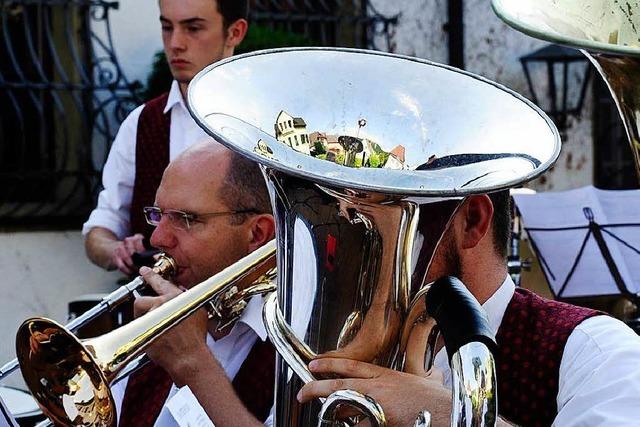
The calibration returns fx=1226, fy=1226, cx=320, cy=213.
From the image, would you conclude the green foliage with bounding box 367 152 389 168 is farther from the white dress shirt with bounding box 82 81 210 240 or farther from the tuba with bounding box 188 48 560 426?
the white dress shirt with bounding box 82 81 210 240

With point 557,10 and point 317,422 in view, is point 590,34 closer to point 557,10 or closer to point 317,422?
point 557,10

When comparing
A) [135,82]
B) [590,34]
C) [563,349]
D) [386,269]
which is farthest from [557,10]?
[135,82]

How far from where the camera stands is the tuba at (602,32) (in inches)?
59.4

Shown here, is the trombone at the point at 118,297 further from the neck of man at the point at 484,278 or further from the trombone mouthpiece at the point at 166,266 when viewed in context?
the neck of man at the point at 484,278

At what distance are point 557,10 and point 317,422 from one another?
725 mm

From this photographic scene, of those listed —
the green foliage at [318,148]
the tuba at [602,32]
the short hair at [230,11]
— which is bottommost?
the short hair at [230,11]

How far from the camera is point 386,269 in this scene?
1826 millimetres

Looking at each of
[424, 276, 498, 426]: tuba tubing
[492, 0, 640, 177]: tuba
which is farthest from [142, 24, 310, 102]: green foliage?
[424, 276, 498, 426]: tuba tubing

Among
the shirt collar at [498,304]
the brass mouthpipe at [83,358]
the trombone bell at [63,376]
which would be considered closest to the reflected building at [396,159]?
the shirt collar at [498,304]

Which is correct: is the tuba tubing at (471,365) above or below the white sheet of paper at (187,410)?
above

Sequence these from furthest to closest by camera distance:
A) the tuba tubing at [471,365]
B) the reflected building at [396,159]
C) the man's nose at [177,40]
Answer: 1. the man's nose at [177,40]
2. the reflected building at [396,159]
3. the tuba tubing at [471,365]

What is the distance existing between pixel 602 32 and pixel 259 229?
1.07 meters

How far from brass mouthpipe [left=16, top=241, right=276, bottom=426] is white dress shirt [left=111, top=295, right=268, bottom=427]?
278 millimetres

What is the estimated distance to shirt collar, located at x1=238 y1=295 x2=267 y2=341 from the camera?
2.58 m
